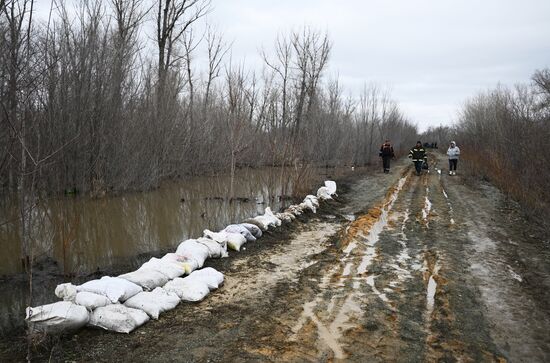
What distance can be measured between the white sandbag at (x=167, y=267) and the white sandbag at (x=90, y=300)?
0.89 metres

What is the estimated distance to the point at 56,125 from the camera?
966 cm

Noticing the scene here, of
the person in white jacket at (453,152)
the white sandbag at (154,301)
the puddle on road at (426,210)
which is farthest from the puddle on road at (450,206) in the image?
the white sandbag at (154,301)

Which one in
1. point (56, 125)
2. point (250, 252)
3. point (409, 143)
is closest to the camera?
point (250, 252)

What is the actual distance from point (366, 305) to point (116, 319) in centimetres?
238

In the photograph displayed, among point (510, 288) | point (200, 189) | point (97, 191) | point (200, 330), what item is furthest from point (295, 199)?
point (200, 330)

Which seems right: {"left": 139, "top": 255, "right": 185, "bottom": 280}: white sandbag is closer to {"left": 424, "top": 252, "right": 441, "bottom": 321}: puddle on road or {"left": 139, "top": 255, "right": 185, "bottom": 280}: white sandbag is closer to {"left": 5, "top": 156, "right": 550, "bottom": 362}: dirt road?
{"left": 5, "top": 156, "right": 550, "bottom": 362}: dirt road

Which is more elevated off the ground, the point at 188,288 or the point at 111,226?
the point at 188,288

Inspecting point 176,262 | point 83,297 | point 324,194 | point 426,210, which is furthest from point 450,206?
point 83,297

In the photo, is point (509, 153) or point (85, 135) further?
point (509, 153)

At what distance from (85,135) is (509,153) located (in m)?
13.9

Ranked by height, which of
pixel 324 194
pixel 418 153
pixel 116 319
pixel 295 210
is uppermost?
pixel 418 153

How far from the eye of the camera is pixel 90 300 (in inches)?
145

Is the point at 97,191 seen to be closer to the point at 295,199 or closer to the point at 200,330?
the point at 295,199

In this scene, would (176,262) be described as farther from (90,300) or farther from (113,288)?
(90,300)
